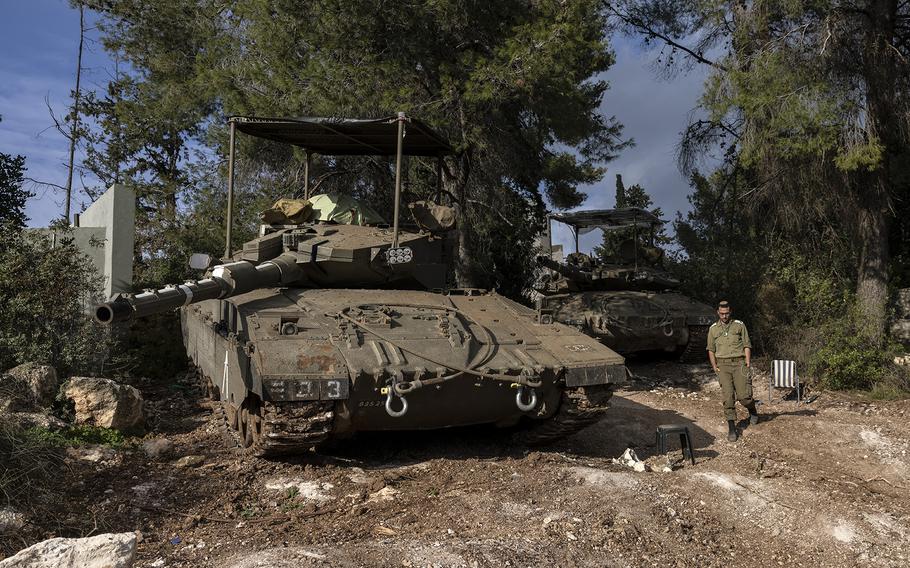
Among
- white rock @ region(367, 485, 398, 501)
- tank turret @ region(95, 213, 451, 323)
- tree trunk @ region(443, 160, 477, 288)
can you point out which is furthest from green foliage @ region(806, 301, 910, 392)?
white rock @ region(367, 485, 398, 501)

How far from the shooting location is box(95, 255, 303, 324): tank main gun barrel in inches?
201

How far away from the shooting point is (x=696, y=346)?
12883 millimetres

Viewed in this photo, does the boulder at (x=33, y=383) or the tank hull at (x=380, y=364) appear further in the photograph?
the boulder at (x=33, y=383)

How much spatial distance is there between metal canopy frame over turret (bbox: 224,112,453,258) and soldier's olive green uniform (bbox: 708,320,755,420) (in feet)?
13.5

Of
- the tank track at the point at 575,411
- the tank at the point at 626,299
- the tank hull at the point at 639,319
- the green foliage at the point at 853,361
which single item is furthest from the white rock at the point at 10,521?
the green foliage at the point at 853,361

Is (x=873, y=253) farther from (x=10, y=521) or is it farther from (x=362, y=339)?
(x=10, y=521)

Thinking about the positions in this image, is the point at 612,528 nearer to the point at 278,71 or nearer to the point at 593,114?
the point at 278,71

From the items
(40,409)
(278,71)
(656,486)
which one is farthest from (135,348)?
(656,486)

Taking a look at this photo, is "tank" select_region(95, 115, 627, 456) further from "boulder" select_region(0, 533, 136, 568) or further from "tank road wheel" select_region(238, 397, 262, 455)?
"boulder" select_region(0, 533, 136, 568)

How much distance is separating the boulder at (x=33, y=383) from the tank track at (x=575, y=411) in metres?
5.45

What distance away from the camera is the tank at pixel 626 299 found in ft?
40.2

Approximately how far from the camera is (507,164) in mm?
12852

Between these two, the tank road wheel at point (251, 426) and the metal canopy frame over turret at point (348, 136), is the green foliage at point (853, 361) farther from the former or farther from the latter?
the tank road wheel at point (251, 426)

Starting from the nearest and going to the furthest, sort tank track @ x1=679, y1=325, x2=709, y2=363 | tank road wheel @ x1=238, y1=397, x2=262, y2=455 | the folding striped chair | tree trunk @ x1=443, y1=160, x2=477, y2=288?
tank road wheel @ x1=238, y1=397, x2=262, y2=455 < the folding striped chair < tree trunk @ x1=443, y1=160, x2=477, y2=288 < tank track @ x1=679, y1=325, x2=709, y2=363
